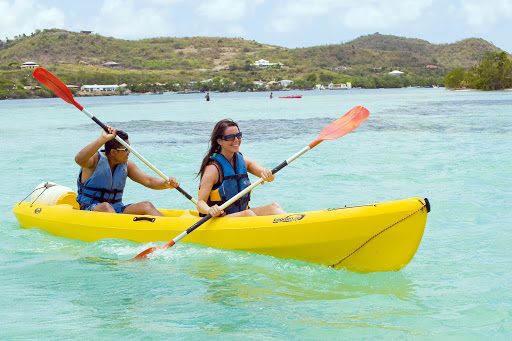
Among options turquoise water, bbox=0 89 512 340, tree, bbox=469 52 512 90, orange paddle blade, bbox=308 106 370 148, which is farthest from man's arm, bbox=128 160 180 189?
tree, bbox=469 52 512 90

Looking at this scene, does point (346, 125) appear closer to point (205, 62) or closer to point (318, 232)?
point (318, 232)

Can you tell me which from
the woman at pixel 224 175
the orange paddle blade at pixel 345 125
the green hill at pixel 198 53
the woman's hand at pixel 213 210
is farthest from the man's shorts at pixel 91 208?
the green hill at pixel 198 53

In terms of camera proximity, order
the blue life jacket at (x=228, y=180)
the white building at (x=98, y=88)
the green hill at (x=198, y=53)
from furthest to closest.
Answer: the green hill at (x=198, y=53)
the white building at (x=98, y=88)
the blue life jacket at (x=228, y=180)

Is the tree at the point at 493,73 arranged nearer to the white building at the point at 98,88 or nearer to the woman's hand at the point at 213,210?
the woman's hand at the point at 213,210

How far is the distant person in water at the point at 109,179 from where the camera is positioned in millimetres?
5414

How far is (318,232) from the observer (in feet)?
14.8

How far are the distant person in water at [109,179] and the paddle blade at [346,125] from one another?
155 centimetres

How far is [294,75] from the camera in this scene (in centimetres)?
11881

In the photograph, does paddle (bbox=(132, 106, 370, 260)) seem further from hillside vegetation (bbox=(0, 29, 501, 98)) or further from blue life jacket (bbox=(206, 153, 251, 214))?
hillside vegetation (bbox=(0, 29, 501, 98))

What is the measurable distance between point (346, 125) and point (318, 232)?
1.43 meters

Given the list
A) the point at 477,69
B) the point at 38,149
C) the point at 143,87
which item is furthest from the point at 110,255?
the point at 143,87

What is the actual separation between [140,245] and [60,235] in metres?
1.07

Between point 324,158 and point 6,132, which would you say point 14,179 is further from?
point 6,132

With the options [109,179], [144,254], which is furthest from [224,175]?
[109,179]
